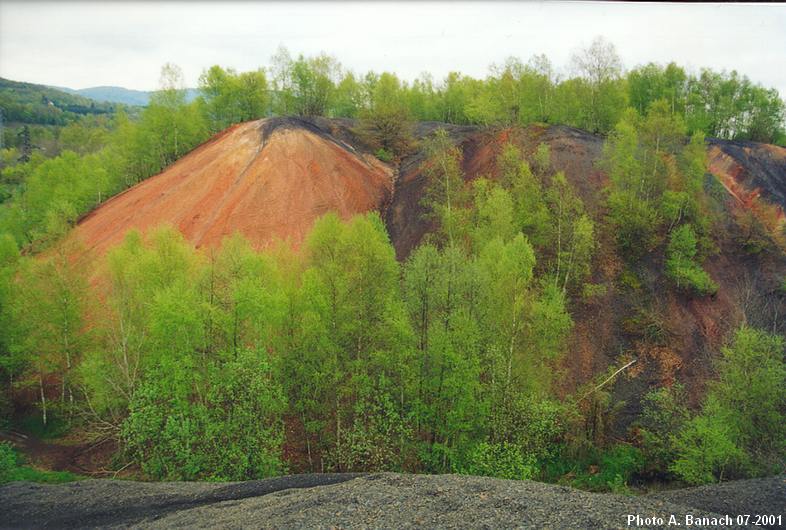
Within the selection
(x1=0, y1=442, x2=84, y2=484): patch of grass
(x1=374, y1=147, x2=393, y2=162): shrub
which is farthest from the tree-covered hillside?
(x1=374, y1=147, x2=393, y2=162): shrub

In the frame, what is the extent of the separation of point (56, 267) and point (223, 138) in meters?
23.1

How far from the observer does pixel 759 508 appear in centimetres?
1055

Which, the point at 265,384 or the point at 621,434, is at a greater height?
the point at 265,384

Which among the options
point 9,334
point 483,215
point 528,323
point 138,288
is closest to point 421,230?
point 483,215

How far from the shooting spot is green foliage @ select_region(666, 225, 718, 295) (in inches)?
969

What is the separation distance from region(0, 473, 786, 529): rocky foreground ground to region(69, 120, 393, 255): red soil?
1989 centimetres

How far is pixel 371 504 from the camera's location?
10.0m

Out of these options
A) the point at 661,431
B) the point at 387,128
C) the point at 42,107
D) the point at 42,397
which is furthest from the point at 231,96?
the point at 42,107

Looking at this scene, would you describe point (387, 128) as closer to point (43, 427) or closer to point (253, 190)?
point (253, 190)

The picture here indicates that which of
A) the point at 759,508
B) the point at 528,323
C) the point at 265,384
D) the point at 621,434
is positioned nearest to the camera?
the point at 759,508

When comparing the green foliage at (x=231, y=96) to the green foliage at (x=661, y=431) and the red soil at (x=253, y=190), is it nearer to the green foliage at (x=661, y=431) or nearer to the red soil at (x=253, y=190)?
the red soil at (x=253, y=190)

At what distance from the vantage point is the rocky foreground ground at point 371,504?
895 cm

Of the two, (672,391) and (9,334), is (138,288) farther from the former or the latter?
(672,391)

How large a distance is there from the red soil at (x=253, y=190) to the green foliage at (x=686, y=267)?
19989 millimetres
